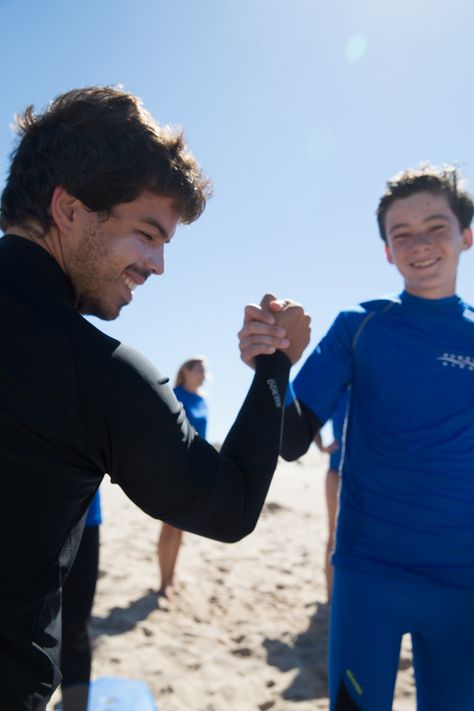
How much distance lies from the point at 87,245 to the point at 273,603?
493 centimetres

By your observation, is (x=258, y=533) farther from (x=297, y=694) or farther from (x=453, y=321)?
(x=453, y=321)

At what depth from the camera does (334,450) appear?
205 inches

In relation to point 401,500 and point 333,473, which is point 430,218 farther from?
point 333,473

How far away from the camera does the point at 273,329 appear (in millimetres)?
1548

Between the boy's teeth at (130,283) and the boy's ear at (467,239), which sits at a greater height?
the boy's ear at (467,239)

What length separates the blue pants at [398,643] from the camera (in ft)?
6.26

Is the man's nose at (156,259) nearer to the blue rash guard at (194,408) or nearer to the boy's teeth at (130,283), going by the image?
the boy's teeth at (130,283)

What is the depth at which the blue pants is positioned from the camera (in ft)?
6.26

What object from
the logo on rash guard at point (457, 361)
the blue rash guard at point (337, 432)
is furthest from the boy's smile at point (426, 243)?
the blue rash guard at point (337, 432)

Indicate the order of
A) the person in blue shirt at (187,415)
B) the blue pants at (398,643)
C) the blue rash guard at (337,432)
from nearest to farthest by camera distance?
the blue pants at (398,643) < the blue rash guard at (337,432) < the person in blue shirt at (187,415)

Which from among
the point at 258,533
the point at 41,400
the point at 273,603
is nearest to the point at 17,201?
the point at 41,400

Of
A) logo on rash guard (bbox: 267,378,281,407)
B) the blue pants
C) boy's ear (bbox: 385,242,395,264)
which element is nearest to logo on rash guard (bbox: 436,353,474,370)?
boy's ear (bbox: 385,242,395,264)

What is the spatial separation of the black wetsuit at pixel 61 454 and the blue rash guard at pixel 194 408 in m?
4.19

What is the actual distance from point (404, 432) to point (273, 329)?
0.81 m
